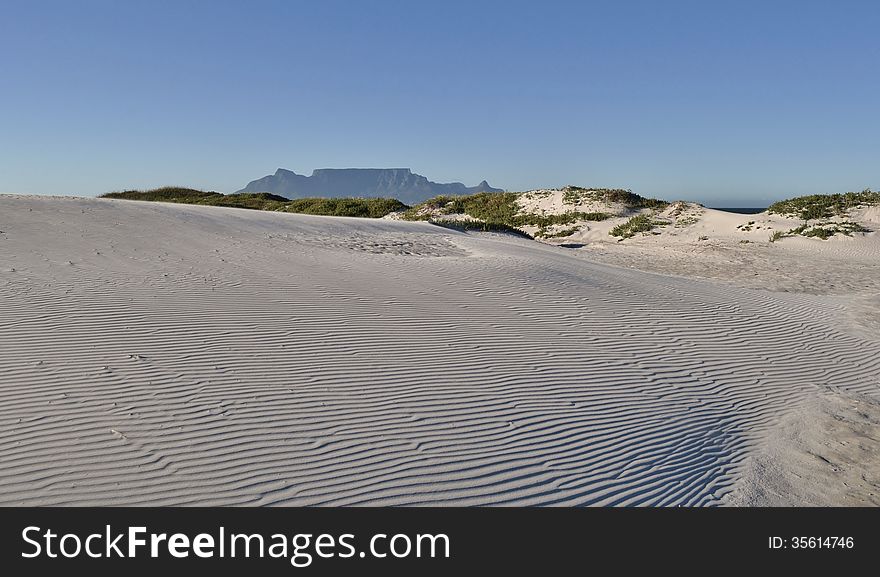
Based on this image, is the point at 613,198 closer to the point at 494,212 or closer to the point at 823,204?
the point at 494,212

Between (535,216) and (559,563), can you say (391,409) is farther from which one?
(535,216)

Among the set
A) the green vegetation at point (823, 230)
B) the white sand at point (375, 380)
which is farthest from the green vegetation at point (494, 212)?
the white sand at point (375, 380)

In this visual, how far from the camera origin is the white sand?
14.0ft

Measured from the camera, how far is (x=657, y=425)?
572 centimetres

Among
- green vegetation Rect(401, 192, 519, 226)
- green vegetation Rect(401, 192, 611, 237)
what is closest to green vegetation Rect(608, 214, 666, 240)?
green vegetation Rect(401, 192, 611, 237)

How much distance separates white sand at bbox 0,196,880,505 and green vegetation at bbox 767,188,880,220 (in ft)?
60.7

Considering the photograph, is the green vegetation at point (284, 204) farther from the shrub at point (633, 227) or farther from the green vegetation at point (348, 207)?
the shrub at point (633, 227)

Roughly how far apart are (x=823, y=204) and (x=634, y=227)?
29.0 ft

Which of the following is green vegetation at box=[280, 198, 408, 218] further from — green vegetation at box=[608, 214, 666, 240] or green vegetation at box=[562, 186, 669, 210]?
green vegetation at box=[608, 214, 666, 240]

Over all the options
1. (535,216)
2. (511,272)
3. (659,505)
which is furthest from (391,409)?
(535,216)

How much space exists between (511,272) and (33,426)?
922cm

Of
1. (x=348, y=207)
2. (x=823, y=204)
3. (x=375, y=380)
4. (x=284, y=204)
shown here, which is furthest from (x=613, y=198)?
(x=375, y=380)

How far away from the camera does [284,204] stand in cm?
3975

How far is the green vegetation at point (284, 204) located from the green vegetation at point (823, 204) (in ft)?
69.6
